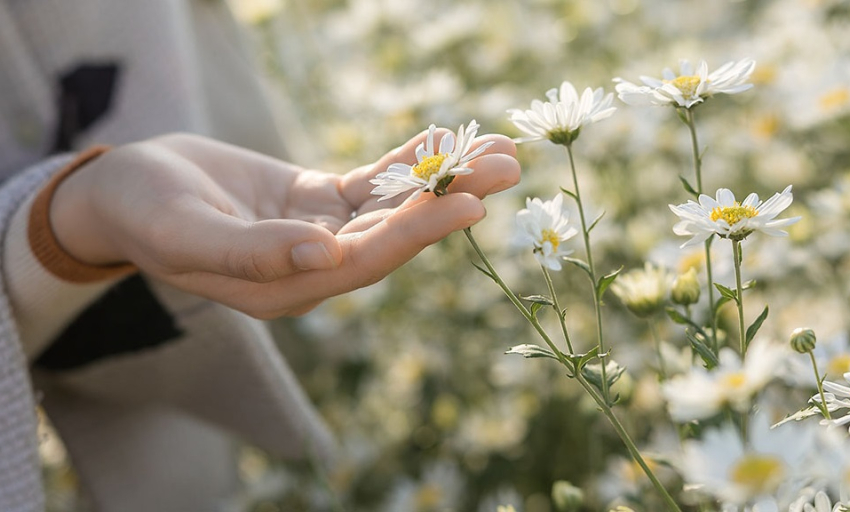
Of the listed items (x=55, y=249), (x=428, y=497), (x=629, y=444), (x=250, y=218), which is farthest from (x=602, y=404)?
(x=428, y=497)

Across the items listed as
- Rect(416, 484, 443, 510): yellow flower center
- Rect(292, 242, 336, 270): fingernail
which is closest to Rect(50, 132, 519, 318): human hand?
Rect(292, 242, 336, 270): fingernail

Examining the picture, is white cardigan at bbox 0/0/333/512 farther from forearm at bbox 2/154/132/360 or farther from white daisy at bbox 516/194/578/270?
white daisy at bbox 516/194/578/270

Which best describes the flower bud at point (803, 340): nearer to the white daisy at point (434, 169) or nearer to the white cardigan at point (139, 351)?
the white daisy at point (434, 169)

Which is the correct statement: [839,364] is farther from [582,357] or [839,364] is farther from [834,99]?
[834,99]

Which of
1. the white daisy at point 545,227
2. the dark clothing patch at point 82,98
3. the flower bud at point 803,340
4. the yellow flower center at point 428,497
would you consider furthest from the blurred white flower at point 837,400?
the dark clothing patch at point 82,98

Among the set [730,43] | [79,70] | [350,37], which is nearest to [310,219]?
[79,70]
